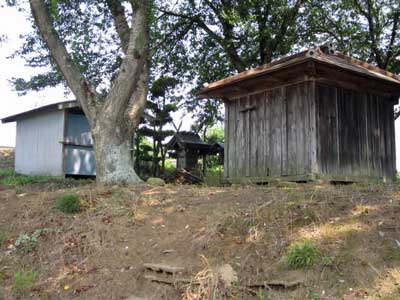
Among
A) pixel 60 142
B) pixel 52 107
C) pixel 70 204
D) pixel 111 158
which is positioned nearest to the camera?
pixel 70 204

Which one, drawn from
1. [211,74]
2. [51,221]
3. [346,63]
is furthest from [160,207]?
[211,74]

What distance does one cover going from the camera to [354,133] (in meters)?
11.6

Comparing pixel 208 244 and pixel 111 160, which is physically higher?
pixel 111 160

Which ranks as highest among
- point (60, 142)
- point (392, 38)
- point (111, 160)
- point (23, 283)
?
point (392, 38)

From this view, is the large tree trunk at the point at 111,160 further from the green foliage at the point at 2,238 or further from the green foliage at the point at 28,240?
the green foliage at the point at 2,238

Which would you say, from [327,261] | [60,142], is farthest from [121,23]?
[327,261]

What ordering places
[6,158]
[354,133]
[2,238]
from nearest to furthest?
[2,238] → [354,133] → [6,158]

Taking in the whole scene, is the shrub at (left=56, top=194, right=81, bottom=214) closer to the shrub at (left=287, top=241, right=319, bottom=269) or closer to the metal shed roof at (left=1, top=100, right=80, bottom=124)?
the shrub at (left=287, top=241, right=319, bottom=269)

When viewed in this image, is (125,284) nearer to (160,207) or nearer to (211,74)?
(160,207)

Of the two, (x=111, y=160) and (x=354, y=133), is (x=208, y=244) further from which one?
(x=354, y=133)

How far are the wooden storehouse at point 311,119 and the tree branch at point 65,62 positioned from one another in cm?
359

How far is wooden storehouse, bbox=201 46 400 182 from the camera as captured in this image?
1073 centimetres

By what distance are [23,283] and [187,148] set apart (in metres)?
16.8

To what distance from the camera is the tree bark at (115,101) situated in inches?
395
